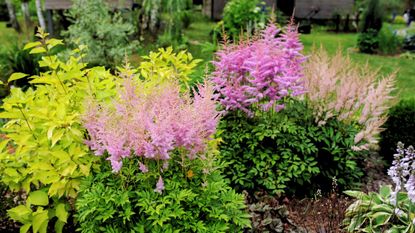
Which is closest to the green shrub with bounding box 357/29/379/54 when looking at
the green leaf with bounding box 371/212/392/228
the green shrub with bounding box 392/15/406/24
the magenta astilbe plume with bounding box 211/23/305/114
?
the magenta astilbe plume with bounding box 211/23/305/114

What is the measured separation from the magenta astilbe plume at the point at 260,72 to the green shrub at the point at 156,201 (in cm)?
110

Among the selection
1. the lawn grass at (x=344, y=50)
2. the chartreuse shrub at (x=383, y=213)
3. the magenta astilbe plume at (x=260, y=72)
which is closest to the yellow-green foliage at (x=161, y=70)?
the magenta astilbe plume at (x=260, y=72)

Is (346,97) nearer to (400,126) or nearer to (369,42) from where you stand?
(400,126)

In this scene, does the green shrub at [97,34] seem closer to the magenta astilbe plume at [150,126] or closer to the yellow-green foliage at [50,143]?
the yellow-green foliage at [50,143]

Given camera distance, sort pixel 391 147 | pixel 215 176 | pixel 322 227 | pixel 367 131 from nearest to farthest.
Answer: pixel 215 176
pixel 322 227
pixel 367 131
pixel 391 147

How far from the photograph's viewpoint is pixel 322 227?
3410 mm

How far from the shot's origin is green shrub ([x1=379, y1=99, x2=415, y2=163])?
207 inches

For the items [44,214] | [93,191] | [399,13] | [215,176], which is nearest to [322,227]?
[215,176]

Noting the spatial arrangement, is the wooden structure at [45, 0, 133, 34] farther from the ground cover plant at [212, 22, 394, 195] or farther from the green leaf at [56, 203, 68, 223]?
the green leaf at [56, 203, 68, 223]

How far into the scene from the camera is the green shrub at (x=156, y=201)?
2.71 meters

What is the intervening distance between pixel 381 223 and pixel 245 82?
162 cm

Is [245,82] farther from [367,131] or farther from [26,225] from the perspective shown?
[26,225]

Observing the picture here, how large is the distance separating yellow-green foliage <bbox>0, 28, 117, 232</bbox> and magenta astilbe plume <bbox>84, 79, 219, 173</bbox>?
22 cm

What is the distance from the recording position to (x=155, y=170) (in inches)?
109
